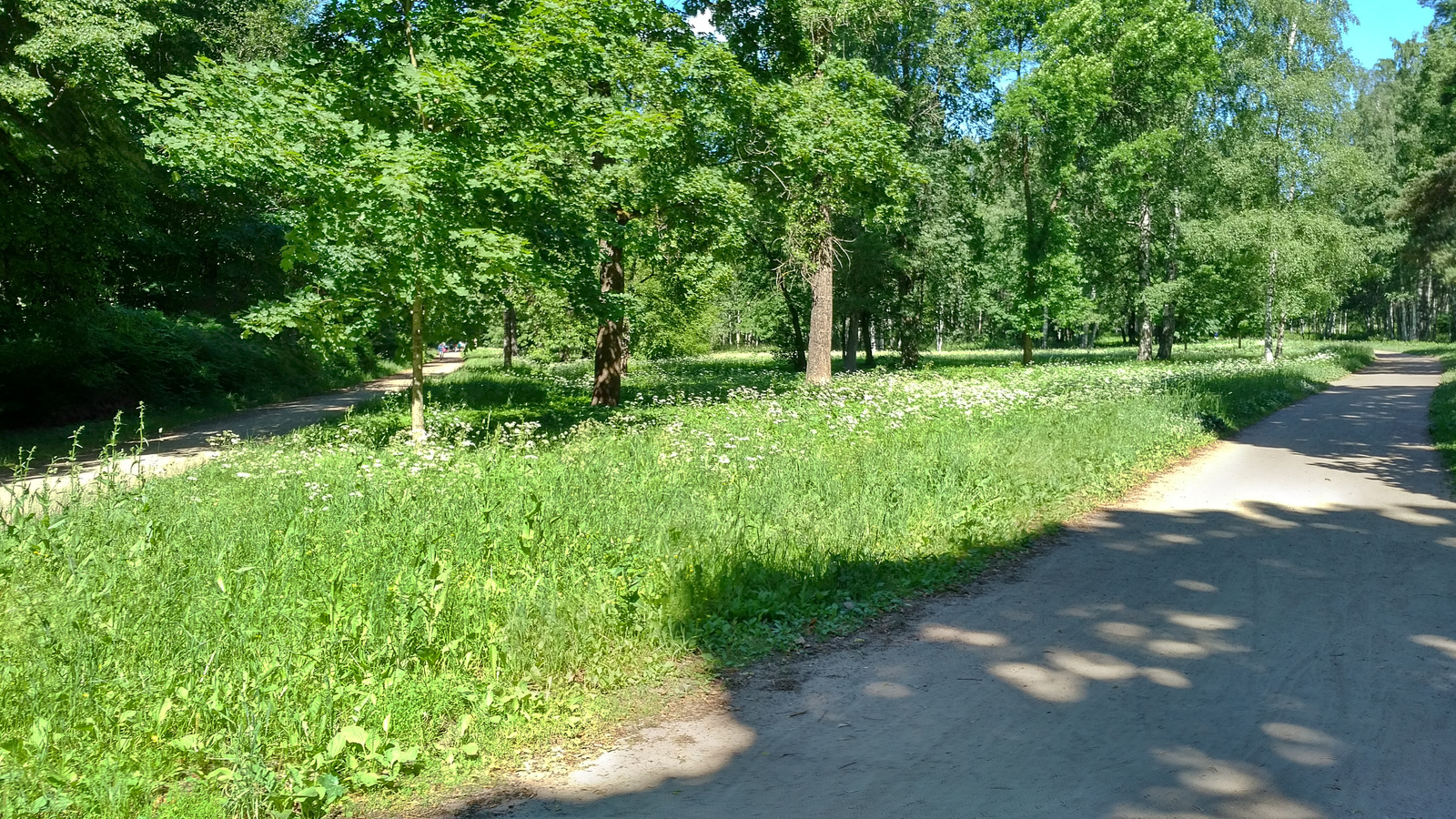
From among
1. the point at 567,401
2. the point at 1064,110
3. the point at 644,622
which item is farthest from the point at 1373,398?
the point at 644,622

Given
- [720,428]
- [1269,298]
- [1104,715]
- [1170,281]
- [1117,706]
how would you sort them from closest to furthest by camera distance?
1. [1104,715]
2. [1117,706]
3. [720,428]
4. [1269,298]
5. [1170,281]

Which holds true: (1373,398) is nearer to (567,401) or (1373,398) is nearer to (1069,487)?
(1069,487)

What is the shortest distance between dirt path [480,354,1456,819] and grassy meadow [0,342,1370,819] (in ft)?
2.08

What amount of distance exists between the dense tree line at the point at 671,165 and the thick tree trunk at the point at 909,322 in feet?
0.61

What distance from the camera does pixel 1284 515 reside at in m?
9.41

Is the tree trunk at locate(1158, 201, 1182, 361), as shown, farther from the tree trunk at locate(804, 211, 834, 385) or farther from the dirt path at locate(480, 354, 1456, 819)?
the dirt path at locate(480, 354, 1456, 819)

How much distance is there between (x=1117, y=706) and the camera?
4680 mm

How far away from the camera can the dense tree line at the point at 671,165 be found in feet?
37.4

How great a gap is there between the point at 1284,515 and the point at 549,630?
804cm

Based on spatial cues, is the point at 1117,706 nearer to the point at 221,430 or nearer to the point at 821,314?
the point at 221,430

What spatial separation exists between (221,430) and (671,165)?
10292mm

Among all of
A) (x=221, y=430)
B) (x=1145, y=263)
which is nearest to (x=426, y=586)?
(x=221, y=430)

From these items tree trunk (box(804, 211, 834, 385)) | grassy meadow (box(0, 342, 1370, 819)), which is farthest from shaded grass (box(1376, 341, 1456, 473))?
tree trunk (box(804, 211, 834, 385))

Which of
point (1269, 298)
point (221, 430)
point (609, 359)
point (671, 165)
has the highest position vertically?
point (671, 165)
